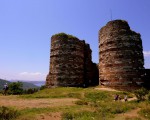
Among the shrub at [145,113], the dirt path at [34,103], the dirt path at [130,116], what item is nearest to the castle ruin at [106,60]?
the dirt path at [34,103]

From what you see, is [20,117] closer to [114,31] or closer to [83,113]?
[83,113]

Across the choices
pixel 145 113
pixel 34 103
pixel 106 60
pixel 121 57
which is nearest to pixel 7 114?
pixel 34 103

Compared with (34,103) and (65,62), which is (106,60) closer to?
(65,62)

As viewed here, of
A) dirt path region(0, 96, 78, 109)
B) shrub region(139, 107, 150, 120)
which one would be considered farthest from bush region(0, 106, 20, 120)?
shrub region(139, 107, 150, 120)

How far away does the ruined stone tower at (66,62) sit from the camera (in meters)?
28.8

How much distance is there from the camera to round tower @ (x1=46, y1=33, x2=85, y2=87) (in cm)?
2881

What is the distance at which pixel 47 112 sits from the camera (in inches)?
500

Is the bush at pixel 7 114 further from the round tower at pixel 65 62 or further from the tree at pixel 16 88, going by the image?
the tree at pixel 16 88

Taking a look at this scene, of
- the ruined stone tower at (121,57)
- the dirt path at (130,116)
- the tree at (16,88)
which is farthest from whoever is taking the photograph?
the tree at (16,88)

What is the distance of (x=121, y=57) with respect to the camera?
80.8 feet

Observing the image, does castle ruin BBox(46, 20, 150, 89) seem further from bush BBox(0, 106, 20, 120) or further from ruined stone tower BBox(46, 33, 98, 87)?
bush BBox(0, 106, 20, 120)

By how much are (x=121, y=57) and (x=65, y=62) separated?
26.9 feet

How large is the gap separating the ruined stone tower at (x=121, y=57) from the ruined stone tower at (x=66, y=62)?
443cm

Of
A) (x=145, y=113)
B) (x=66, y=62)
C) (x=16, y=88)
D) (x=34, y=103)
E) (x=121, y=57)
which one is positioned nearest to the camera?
(x=145, y=113)
